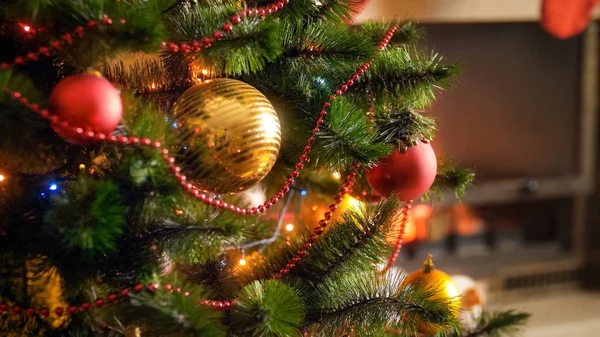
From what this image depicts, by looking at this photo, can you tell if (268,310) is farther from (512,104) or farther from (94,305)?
(512,104)

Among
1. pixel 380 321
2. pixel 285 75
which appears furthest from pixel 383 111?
pixel 380 321

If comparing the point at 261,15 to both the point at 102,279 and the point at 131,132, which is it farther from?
the point at 102,279

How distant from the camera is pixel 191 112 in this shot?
1.81 ft

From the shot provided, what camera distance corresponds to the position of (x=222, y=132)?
1.81 ft

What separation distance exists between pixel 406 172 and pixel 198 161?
0.23m

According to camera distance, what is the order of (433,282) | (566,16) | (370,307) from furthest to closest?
(566,16) < (433,282) < (370,307)

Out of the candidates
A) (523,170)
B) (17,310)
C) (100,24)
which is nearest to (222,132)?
(100,24)

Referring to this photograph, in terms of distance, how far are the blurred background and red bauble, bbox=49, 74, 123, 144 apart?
1157 mm

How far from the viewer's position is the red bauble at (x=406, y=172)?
671 millimetres

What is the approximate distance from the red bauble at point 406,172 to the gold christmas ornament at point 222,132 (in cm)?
15

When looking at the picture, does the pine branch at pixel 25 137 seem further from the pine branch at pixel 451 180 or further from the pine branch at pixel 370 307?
the pine branch at pixel 451 180

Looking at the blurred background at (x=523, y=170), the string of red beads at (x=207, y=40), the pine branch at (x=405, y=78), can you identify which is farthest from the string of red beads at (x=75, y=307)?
the blurred background at (x=523, y=170)

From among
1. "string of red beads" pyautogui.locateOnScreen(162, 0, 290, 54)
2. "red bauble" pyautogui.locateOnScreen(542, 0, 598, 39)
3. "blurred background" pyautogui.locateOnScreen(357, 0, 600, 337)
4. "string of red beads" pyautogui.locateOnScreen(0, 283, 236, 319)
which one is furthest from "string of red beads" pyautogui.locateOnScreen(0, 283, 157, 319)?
"red bauble" pyautogui.locateOnScreen(542, 0, 598, 39)

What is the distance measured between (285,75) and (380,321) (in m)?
0.26
